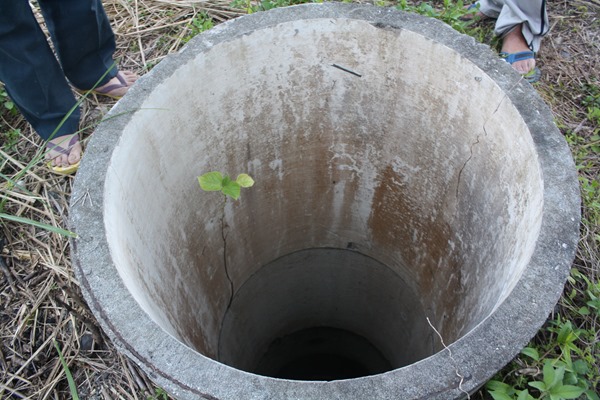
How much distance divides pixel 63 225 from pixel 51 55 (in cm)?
74

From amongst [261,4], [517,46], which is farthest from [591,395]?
[261,4]

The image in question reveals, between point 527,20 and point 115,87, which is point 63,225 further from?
point 527,20

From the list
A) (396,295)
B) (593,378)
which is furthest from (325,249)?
(593,378)

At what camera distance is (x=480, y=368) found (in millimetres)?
1317

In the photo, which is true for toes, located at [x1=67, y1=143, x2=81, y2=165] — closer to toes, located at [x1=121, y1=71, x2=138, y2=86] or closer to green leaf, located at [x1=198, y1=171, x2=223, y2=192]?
toes, located at [x1=121, y1=71, x2=138, y2=86]

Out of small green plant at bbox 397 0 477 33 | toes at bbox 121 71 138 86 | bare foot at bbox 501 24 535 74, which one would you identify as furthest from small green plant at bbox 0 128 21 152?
bare foot at bbox 501 24 535 74

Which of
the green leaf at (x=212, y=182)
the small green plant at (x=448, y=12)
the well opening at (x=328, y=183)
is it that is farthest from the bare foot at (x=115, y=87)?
the small green plant at (x=448, y=12)

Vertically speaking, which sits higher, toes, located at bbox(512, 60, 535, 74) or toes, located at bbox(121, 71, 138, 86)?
toes, located at bbox(121, 71, 138, 86)

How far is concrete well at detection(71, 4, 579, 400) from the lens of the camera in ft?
4.66

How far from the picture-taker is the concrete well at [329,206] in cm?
142

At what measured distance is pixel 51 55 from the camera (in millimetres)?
2234

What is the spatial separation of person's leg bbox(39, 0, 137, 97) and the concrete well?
1.87 feet

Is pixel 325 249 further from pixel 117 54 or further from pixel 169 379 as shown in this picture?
pixel 169 379

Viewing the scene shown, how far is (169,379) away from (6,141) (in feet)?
5.86
